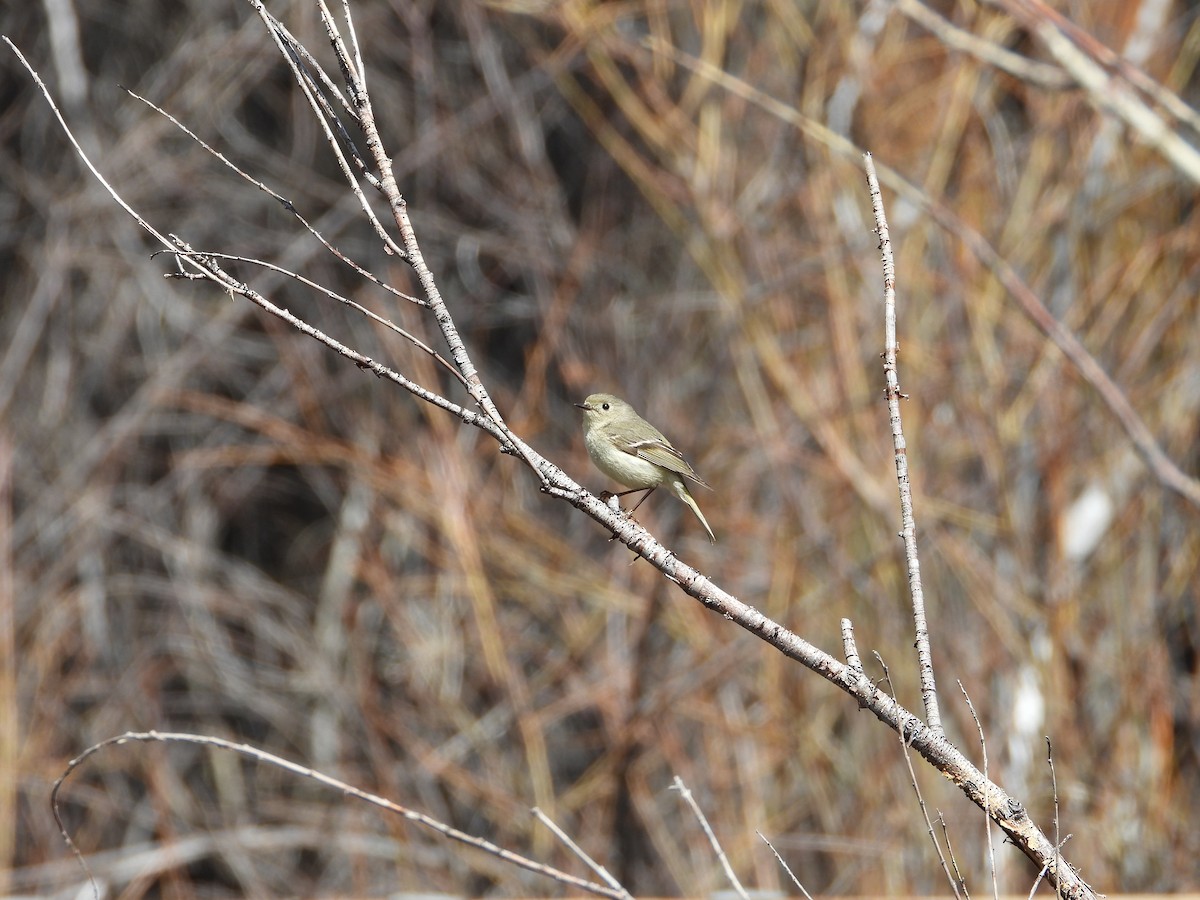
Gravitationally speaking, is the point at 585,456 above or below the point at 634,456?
below

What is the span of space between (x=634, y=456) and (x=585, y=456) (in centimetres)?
261

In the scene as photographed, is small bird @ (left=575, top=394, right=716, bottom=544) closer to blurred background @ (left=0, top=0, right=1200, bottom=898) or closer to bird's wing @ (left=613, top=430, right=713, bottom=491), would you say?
bird's wing @ (left=613, top=430, right=713, bottom=491)

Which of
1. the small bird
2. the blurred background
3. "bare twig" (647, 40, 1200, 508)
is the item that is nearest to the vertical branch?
"bare twig" (647, 40, 1200, 508)

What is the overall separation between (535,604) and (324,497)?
1.96 meters

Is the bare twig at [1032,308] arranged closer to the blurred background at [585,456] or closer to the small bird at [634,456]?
the blurred background at [585,456]

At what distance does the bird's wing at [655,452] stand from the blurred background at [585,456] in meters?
1.46

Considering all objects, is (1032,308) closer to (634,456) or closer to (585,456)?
(634,456)

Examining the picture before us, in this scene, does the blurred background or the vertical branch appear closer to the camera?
the vertical branch

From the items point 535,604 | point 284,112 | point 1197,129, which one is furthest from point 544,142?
point 1197,129

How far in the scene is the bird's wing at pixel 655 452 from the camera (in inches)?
148

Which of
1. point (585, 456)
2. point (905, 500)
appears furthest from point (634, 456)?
point (585, 456)

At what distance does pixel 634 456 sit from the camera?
3785mm

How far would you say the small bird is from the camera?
375 cm

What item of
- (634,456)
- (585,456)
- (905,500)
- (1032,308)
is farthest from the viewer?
(585,456)
